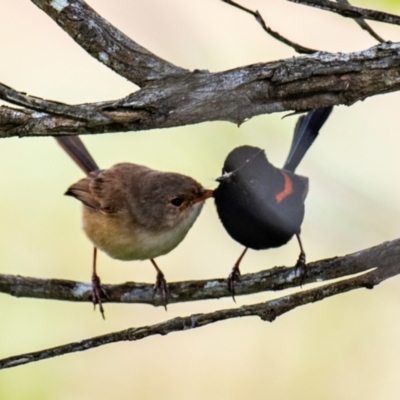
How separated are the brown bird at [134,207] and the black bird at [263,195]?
1.55 feet

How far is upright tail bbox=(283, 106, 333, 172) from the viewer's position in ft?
8.42

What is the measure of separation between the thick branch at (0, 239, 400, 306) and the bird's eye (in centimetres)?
56

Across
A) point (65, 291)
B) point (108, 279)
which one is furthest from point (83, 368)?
point (65, 291)

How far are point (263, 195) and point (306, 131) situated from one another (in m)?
0.31

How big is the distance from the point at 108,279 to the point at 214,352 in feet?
2.79

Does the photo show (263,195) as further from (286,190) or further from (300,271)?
(300,271)

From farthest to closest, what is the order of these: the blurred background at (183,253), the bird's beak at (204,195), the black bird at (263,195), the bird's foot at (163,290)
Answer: the blurred background at (183,253) < the bird's beak at (204,195) < the bird's foot at (163,290) < the black bird at (263,195)

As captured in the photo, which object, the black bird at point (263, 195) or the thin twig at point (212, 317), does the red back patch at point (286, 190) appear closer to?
the black bird at point (263, 195)

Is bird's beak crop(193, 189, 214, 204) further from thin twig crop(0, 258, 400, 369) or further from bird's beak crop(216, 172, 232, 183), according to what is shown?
thin twig crop(0, 258, 400, 369)

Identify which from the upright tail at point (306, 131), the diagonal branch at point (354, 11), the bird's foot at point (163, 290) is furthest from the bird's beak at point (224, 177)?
the diagonal branch at point (354, 11)

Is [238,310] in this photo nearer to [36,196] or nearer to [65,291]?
[65,291]

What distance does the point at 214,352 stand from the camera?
4168 mm

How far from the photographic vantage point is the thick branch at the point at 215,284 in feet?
6.47

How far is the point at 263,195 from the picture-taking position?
2570mm
